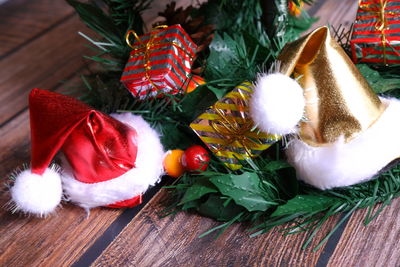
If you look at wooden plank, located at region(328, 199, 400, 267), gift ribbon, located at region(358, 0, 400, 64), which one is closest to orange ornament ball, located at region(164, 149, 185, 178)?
wooden plank, located at region(328, 199, 400, 267)

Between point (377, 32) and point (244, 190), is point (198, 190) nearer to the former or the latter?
point (244, 190)

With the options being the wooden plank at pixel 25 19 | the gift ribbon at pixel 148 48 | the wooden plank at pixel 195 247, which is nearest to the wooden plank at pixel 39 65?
the wooden plank at pixel 25 19

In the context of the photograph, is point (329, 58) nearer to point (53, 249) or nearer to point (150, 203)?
point (150, 203)

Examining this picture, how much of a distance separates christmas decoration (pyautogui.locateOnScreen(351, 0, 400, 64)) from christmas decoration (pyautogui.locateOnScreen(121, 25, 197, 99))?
26cm

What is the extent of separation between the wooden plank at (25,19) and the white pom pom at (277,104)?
76 centimetres

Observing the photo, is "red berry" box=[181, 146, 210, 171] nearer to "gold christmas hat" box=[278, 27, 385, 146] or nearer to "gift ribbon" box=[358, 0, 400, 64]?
"gold christmas hat" box=[278, 27, 385, 146]

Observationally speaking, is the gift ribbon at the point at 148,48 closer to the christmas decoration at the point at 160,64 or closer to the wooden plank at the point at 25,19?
the christmas decoration at the point at 160,64

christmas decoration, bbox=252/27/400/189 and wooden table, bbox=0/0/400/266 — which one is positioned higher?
christmas decoration, bbox=252/27/400/189

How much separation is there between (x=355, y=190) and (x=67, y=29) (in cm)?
84

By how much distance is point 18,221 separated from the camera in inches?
23.0

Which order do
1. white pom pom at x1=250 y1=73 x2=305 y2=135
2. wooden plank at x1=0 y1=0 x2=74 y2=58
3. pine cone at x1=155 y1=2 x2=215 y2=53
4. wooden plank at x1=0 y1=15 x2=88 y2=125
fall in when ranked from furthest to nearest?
wooden plank at x1=0 y1=0 x2=74 y2=58
wooden plank at x1=0 y1=15 x2=88 y2=125
pine cone at x1=155 y1=2 x2=215 y2=53
white pom pom at x1=250 y1=73 x2=305 y2=135

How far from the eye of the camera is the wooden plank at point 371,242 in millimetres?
483

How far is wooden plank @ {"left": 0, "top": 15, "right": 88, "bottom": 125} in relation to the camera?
85 centimetres

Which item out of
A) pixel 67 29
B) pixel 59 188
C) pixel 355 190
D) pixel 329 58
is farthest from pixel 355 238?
pixel 67 29
